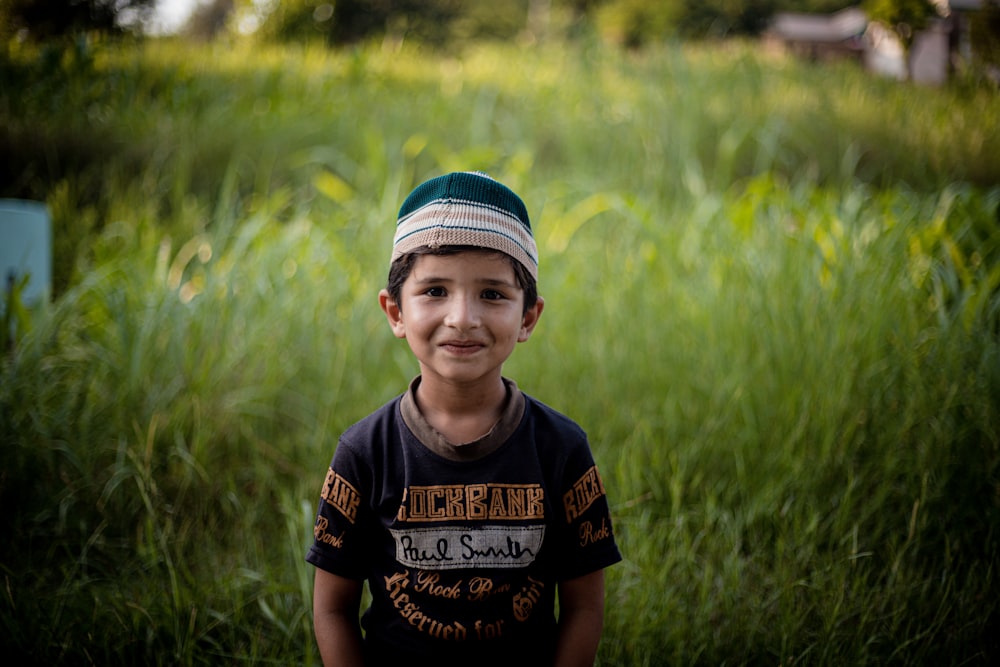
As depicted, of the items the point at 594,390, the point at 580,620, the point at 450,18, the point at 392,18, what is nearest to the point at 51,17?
the point at 594,390

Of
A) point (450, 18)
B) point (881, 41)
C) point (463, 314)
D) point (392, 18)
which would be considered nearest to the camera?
point (463, 314)

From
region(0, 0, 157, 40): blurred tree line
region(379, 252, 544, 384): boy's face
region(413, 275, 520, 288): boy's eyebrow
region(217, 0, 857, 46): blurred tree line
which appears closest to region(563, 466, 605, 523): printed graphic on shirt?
region(379, 252, 544, 384): boy's face

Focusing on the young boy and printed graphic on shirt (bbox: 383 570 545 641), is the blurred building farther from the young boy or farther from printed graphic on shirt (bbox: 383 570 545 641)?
printed graphic on shirt (bbox: 383 570 545 641)

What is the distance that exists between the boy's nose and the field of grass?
2.95ft

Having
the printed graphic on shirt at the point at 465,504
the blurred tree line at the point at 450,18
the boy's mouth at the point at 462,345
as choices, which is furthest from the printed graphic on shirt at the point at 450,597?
the blurred tree line at the point at 450,18

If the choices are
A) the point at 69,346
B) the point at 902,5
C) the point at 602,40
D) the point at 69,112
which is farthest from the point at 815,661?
the point at 602,40

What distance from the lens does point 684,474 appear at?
2.33 metres

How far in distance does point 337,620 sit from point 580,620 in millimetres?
412

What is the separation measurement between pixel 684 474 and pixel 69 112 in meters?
3.90

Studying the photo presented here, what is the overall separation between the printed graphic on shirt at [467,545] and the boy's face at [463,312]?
0.25 meters

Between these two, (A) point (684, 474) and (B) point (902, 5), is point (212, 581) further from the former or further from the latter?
(B) point (902, 5)

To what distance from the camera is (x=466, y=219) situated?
1.21 m

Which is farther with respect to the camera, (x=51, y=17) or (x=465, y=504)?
(x=51, y=17)

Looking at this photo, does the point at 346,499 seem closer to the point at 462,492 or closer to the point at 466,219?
the point at 462,492
